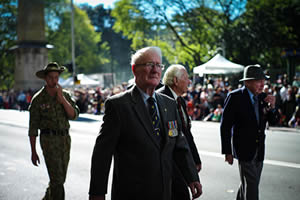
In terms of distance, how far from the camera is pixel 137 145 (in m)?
2.56

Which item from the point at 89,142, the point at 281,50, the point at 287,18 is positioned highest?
the point at 287,18

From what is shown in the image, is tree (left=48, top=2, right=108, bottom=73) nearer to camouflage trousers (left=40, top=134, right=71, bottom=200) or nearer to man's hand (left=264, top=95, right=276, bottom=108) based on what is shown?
camouflage trousers (left=40, top=134, right=71, bottom=200)

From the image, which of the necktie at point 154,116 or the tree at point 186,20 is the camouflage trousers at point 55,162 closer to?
the necktie at point 154,116

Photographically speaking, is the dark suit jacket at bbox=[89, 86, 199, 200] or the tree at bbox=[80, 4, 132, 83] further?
the tree at bbox=[80, 4, 132, 83]

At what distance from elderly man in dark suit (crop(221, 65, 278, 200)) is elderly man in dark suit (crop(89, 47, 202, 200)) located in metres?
1.75

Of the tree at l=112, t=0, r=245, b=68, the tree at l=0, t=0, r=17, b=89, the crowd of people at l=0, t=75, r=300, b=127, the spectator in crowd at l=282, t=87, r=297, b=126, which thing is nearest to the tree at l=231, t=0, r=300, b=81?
the tree at l=112, t=0, r=245, b=68

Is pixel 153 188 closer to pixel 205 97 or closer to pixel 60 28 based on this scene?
pixel 205 97

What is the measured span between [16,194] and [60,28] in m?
47.4

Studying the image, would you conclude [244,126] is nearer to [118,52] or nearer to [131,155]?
[131,155]

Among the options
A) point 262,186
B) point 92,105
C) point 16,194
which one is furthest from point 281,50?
point 16,194

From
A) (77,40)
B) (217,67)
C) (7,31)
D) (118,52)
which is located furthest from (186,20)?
(118,52)

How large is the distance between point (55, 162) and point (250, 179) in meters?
2.36

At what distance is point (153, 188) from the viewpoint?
8.38ft

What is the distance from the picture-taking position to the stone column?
32.6 meters
